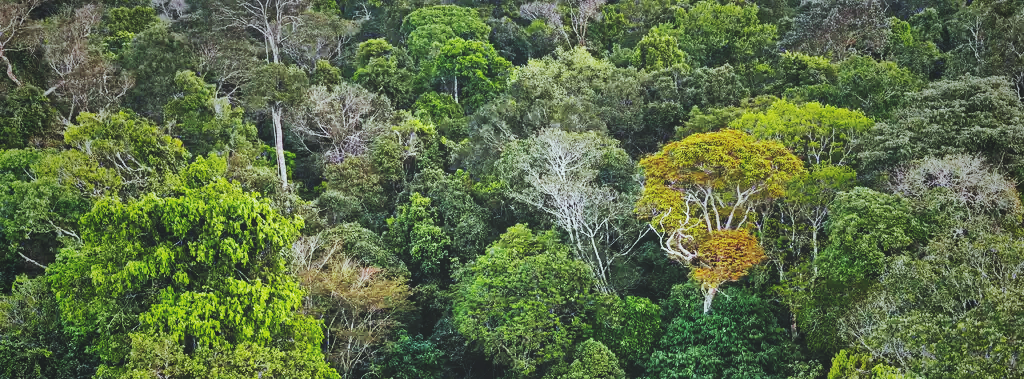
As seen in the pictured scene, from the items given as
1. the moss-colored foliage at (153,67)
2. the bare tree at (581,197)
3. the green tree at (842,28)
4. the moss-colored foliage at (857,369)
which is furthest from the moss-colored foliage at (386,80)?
the moss-colored foliage at (857,369)

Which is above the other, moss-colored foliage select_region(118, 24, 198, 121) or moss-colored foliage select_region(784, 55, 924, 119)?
moss-colored foliage select_region(784, 55, 924, 119)

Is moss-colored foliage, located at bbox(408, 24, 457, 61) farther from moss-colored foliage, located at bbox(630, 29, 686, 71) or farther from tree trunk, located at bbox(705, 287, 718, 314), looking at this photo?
tree trunk, located at bbox(705, 287, 718, 314)

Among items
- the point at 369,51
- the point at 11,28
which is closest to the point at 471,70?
the point at 369,51

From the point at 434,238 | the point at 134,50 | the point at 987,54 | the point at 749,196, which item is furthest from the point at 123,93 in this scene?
the point at 987,54

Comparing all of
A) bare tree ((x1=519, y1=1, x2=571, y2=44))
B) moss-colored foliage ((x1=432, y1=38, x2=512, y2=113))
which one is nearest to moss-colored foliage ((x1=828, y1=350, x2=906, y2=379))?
moss-colored foliage ((x1=432, y1=38, x2=512, y2=113))

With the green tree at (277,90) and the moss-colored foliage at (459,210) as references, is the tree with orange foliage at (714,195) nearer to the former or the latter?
the moss-colored foliage at (459,210)

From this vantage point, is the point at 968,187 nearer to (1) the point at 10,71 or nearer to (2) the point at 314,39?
(2) the point at 314,39

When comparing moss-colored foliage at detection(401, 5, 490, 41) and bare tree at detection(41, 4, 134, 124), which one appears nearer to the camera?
bare tree at detection(41, 4, 134, 124)
